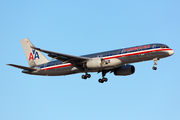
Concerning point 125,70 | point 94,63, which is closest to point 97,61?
point 94,63

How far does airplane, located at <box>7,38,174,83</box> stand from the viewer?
166ft

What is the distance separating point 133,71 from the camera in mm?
59344

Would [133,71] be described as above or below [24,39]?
below

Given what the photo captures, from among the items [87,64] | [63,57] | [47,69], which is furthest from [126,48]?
[47,69]

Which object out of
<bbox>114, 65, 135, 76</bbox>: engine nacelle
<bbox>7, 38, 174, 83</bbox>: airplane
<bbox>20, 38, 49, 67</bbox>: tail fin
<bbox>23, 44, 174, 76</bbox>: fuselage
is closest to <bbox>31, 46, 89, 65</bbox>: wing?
<bbox>7, 38, 174, 83</bbox>: airplane

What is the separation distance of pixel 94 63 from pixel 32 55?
1609 cm

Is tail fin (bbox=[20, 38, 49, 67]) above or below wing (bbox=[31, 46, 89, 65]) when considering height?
above

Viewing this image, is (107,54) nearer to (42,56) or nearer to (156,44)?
(156,44)

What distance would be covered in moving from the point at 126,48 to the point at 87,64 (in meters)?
7.21

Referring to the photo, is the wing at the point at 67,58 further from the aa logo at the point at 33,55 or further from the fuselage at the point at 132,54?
the aa logo at the point at 33,55

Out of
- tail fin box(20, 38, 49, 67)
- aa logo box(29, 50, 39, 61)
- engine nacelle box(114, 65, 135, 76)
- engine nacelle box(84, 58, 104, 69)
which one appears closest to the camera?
engine nacelle box(84, 58, 104, 69)

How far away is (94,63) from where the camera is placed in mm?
52250

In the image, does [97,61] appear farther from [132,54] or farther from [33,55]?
[33,55]

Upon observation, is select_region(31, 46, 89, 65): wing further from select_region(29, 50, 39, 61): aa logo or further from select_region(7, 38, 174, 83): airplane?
select_region(29, 50, 39, 61): aa logo
